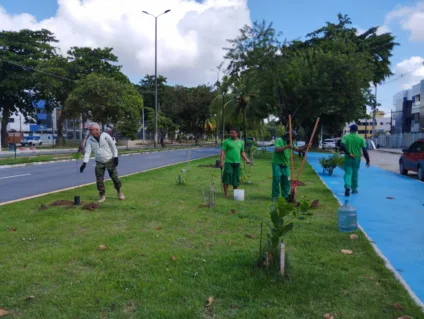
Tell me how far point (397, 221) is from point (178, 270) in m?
4.87

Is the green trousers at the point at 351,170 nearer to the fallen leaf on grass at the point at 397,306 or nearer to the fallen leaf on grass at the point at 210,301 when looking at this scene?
the fallen leaf on grass at the point at 397,306

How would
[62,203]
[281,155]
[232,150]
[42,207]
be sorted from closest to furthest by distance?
[42,207] → [62,203] → [281,155] → [232,150]

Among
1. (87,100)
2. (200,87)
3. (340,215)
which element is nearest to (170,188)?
(340,215)

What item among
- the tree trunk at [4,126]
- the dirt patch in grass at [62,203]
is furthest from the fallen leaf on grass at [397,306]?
the tree trunk at [4,126]

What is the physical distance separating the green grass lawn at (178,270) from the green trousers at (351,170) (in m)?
3.19

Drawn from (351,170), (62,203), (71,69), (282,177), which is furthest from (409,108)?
(62,203)

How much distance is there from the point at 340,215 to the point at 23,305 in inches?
183

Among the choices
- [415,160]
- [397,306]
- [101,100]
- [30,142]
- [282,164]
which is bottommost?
[30,142]

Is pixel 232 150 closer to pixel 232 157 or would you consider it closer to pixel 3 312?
pixel 232 157

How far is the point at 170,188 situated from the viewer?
11.2 meters

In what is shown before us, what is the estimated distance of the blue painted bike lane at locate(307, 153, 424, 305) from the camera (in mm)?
4852

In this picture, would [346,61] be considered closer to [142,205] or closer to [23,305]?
[142,205]

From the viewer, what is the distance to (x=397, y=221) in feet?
24.6

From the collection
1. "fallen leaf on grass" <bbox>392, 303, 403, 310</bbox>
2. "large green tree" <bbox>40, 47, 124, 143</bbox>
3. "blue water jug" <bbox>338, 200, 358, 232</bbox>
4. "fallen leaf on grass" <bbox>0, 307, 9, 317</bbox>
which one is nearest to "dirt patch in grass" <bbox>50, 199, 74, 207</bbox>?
"fallen leaf on grass" <bbox>0, 307, 9, 317</bbox>
